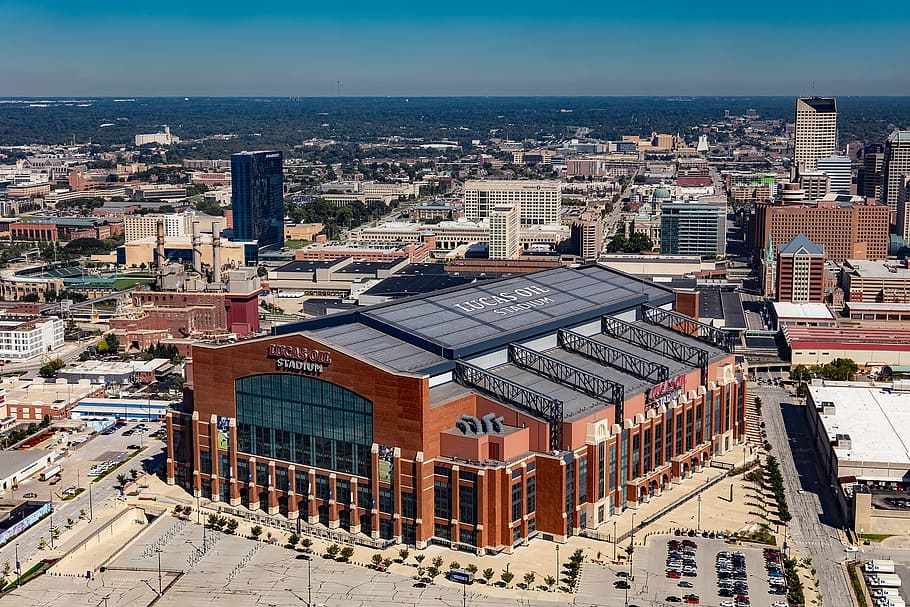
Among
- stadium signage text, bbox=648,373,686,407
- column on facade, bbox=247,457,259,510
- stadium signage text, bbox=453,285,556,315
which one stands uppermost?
stadium signage text, bbox=453,285,556,315

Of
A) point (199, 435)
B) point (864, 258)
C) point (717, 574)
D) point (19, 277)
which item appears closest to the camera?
point (717, 574)

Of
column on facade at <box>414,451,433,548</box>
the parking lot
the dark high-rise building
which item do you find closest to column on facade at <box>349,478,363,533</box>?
column on facade at <box>414,451,433,548</box>

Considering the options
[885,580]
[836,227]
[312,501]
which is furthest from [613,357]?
[836,227]

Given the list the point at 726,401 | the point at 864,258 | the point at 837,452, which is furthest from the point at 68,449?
the point at 864,258

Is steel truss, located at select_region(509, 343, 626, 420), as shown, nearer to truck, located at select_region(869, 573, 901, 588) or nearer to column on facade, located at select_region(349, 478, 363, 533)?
column on facade, located at select_region(349, 478, 363, 533)

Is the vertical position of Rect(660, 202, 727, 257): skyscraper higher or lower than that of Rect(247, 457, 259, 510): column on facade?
higher

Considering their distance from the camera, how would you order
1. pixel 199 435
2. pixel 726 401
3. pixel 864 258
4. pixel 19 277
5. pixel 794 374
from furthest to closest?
pixel 864 258 → pixel 19 277 → pixel 794 374 → pixel 726 401 → pixel 199 435

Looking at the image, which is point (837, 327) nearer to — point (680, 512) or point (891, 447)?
point (891, 447)
